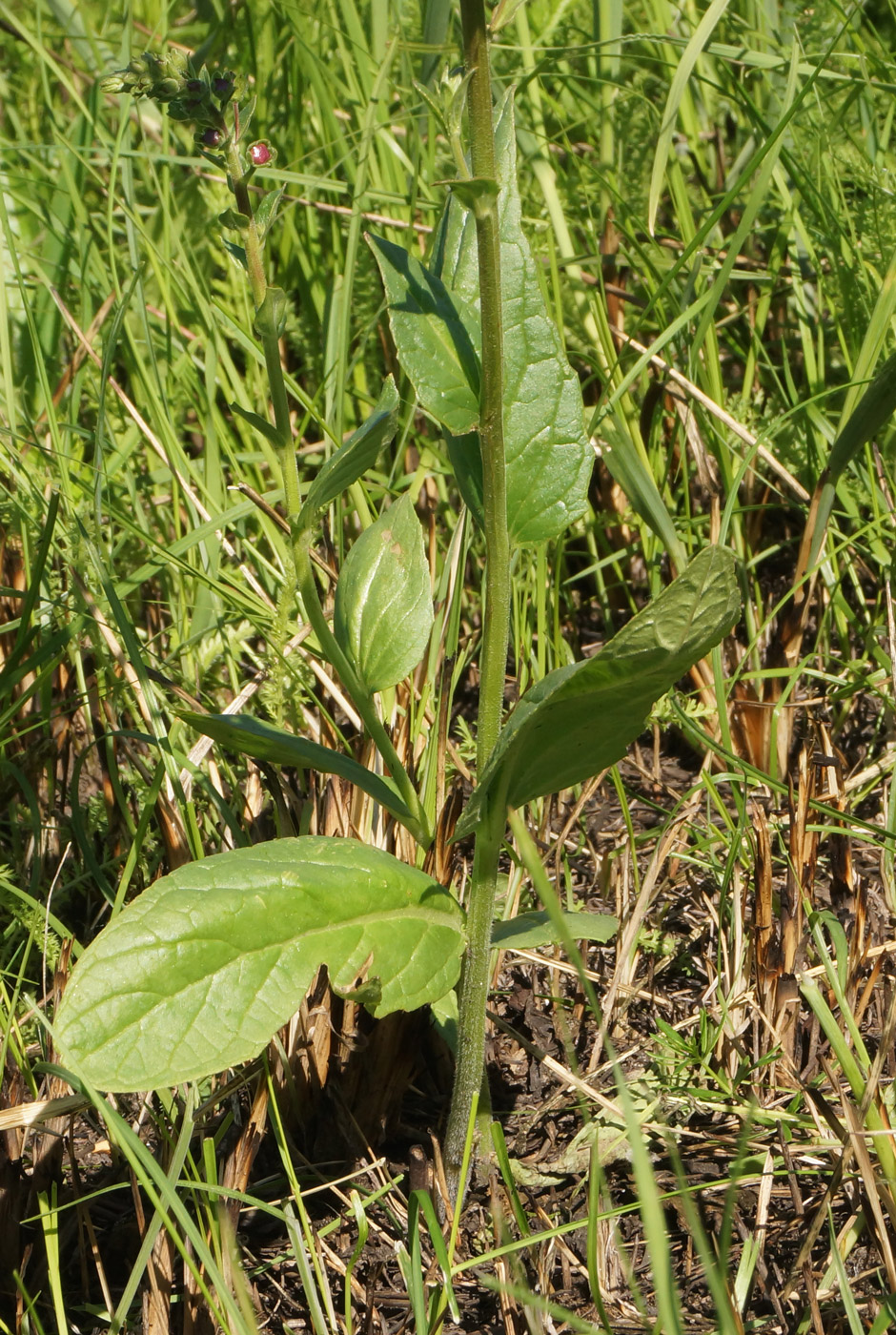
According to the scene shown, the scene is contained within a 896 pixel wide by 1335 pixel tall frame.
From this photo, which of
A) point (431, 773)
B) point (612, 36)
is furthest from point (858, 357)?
point (431, 773)

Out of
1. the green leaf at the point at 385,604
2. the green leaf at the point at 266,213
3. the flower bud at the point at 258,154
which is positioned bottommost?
the green leaf at the point at 385,604

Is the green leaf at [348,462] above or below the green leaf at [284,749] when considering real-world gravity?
above

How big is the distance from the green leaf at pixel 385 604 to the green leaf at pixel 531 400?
0.52 ft

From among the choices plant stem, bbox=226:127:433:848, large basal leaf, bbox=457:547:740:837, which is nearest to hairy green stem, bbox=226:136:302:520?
plant stem, bbox=226:127:433:848

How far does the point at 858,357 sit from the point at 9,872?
64.9 inches

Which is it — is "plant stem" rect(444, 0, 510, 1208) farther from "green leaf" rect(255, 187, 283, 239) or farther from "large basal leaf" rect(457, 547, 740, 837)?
"green leaf" rect(255, 187, 283, 239)

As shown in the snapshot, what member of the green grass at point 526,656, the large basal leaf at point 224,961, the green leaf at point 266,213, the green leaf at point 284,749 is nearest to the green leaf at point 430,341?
the green leaf at point 266,213

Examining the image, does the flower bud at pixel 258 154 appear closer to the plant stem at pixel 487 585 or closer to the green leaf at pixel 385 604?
the plant stem at pixel 487 585

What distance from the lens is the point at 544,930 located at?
60.7 inches

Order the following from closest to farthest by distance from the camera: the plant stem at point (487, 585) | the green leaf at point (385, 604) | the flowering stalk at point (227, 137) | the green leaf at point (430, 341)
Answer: the plant stem at point (487, 585) < the flowering stalk at point (227, 137) < the green leaf at point (430, 341) < the green leaf at point (385, 604)

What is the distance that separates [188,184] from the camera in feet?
9.66

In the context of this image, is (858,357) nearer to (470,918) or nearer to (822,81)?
(822,81)

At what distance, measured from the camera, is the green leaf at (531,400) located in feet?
4.99

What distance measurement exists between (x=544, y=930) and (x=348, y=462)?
0.65 meters
